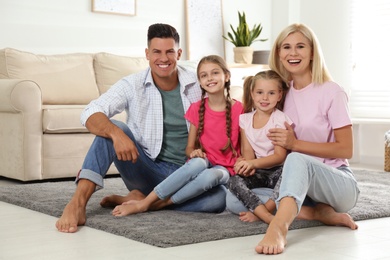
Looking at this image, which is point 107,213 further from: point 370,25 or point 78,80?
point 370,25

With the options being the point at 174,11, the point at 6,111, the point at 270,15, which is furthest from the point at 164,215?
the point at 270,15

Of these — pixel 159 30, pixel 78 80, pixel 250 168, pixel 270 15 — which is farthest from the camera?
pixel 270 15

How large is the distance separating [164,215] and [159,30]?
85 centimetres

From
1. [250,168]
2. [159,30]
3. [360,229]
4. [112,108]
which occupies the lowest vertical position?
[360,229]

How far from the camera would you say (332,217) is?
2.87 m

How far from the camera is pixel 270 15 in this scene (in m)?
7.17

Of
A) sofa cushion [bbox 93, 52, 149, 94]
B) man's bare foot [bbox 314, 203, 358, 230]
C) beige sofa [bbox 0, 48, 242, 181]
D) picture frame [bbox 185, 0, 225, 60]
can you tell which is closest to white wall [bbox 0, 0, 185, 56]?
picture frame [bbox 185, 0, 225, 60]

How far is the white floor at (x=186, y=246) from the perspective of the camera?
92.2 inches

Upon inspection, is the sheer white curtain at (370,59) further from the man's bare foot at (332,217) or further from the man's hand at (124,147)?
the man's hand at (124,147)

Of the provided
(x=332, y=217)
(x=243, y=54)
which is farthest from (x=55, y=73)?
(x=332, y=217)

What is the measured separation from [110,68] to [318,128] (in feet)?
9.94

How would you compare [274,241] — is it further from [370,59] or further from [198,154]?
[370,59]

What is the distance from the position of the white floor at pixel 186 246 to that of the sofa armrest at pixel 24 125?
1533 millimetres

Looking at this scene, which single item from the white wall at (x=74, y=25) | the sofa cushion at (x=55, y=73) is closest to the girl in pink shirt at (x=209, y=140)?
the sofa cushion at (x=55, y=73)
